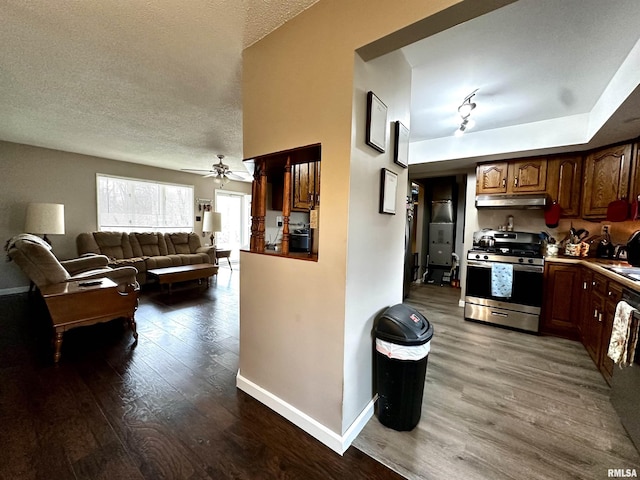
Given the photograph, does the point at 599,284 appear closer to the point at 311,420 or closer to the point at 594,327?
the point at 594,327

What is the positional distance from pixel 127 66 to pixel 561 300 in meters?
5.03

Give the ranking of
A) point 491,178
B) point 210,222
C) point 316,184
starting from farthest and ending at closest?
point 210,222
point 491,178
point 316,184

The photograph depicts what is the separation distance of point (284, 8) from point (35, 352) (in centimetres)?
359

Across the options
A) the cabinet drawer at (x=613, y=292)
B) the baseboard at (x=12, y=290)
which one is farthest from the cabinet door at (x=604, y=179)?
the baseboard at (x=12, y=290)

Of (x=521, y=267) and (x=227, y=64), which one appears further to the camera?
(x=521, y=267)

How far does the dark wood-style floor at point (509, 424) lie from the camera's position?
1376 mm

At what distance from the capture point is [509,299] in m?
3.27

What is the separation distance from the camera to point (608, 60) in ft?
6.21

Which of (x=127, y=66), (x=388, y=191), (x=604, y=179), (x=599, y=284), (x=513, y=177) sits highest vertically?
(x=127, y=66)

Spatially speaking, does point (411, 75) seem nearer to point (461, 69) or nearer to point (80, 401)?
point (461, 69)

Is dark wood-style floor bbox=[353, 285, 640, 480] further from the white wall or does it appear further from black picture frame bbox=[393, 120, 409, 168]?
black picture frame bbox=[393, 120, 409, 168]

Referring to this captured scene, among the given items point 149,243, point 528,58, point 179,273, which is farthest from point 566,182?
point 149,243

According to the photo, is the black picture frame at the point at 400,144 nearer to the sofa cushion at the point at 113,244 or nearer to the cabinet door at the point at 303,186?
the cabinet door at the point at 303,186

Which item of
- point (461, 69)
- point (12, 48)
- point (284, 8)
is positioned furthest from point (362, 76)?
point (12, 48)
